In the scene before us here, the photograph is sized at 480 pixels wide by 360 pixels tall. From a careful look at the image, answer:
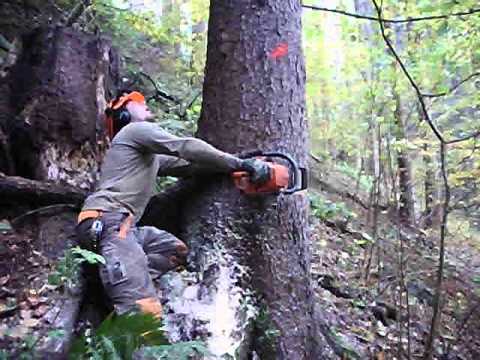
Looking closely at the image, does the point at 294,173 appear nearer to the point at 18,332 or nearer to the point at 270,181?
the point at 270,181

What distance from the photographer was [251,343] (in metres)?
4.29

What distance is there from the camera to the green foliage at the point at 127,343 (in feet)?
11.3

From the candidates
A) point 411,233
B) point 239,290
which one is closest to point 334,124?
point 411,233

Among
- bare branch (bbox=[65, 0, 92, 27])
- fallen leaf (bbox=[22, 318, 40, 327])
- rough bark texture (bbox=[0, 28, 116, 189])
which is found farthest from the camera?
bare branch (bbox=[65, 0, 92, 27])

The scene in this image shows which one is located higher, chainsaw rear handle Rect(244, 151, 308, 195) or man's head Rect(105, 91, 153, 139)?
man's head Rect(105, 91, 153, 139)

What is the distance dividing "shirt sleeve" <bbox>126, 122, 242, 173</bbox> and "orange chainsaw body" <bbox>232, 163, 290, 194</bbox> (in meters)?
0.11

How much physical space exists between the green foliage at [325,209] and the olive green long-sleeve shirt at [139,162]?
4.68m

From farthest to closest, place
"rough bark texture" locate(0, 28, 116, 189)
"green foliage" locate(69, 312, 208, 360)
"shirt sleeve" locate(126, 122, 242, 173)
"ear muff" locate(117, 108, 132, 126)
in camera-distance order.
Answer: "rough bark texture" locate(0, 28, 116, 189)
"ear muff" locate(117, 108, 132, 126)
"shirt sleeve" locate(126, 122, 242, 173)
"green foliage" locate(69, 312, 208, 360)

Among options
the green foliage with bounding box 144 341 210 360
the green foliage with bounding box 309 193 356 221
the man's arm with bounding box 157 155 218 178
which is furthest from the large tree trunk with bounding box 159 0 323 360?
the green foliage with bounding box 309 193 356 221

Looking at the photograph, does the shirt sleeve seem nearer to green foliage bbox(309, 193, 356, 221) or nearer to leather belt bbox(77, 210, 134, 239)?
leather belt bbox(77, 210, 134, 239)

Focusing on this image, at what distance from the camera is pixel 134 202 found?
14.3ft

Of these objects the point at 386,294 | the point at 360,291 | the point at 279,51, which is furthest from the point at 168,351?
the point at 386,294

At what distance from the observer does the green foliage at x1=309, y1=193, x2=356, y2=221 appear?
895cm

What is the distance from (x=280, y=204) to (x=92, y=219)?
1328 millimetres
